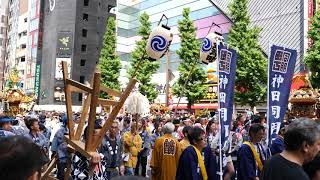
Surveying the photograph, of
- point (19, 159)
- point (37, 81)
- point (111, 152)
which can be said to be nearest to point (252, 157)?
point (111, 152)

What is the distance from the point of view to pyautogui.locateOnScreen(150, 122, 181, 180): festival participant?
7230 millimetres

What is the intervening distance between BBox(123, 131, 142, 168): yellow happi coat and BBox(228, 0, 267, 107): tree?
16.2 m

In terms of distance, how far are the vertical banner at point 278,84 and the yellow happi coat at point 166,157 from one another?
67.4 inches

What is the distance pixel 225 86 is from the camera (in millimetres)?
7070

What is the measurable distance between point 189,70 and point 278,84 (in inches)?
860

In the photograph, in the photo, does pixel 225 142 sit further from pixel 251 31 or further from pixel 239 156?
pixel 251 31

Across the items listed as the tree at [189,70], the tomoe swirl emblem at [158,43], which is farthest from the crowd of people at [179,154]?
the tree at [189,70]

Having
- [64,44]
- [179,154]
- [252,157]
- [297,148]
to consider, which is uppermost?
[64,44]

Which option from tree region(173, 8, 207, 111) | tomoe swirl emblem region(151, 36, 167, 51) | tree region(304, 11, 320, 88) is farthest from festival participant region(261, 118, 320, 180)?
tree region(173, 8, 207, 111)

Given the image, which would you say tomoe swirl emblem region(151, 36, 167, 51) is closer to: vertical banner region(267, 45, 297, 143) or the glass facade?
vertical banner region(267, 45, 297, 143)

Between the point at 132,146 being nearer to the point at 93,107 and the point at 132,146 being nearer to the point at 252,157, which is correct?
the point at 252,157

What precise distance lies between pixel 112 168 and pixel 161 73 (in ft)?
120

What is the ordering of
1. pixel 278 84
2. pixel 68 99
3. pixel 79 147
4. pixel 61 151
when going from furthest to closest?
pixel 61 151
pixel 278 84
pixel 68 99
pixel 79 147

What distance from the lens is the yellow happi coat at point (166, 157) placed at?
723 centimetres
